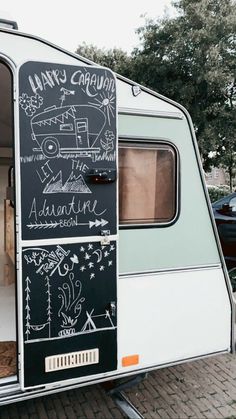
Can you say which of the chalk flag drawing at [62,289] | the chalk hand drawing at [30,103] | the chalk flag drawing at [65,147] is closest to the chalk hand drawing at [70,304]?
the chalk flag drawing at [62,289]

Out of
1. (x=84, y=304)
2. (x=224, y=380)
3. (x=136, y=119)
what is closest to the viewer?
(x=84, y=304)

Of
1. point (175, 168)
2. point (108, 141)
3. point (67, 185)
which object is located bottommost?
point (67, 185)

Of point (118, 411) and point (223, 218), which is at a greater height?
point (223, 218)

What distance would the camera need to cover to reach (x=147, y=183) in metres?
2.88

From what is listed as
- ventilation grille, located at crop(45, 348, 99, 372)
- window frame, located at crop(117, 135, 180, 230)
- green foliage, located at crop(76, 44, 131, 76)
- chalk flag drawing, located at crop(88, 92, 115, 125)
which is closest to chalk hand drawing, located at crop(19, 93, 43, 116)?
chalk flag drawing, located at crop(88, 92, 115, 125)

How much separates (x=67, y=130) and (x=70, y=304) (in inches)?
44.2

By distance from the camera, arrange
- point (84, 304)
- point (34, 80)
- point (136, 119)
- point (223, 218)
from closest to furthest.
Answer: point (34, 80), point (84, 304), point (136, 119), point (223, 218)

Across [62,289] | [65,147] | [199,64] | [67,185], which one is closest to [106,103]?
[65,147]

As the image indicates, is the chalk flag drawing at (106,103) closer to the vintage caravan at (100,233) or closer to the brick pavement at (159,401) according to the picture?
the vintage caravan at (100,233)

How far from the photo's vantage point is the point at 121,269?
2.67m

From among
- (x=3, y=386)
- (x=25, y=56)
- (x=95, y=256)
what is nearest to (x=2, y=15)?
(x=25, y=56)

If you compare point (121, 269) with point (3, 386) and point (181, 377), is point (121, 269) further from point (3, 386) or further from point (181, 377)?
point (181, 377)

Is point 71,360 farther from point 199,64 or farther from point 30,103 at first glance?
point 199,64

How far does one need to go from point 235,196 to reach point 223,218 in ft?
1.69
